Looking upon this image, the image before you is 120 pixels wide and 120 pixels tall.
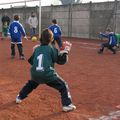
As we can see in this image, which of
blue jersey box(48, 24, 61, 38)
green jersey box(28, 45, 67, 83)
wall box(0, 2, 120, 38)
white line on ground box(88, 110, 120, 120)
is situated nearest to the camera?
white line on ground box(88, 110, 120, 120)

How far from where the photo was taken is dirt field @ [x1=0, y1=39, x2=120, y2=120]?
6.55 meters

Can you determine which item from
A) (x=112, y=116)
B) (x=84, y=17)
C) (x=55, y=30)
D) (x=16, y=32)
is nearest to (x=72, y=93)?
(x=112, y=116)

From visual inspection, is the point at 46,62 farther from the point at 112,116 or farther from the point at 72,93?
the point at 72,93

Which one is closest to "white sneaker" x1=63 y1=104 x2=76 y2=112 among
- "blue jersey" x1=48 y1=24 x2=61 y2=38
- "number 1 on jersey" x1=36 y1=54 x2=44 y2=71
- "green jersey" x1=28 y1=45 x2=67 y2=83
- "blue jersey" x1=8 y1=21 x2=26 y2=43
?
"green jersey" x1=28 y1=45 x2=67 y2=83

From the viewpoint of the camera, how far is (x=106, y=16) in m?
25.4

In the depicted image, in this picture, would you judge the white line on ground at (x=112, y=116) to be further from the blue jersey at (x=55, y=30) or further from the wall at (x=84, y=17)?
the wall at (x=84, y=17)

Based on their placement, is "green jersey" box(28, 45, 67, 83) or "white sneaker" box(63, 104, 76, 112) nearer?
"green jersey" box(28, 45, 67, 83)

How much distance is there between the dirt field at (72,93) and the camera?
21.5ft

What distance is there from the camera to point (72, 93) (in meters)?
8.12

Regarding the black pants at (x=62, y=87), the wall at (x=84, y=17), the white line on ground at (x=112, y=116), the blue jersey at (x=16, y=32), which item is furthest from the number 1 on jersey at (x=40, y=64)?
the wall at (x=84, y=17)

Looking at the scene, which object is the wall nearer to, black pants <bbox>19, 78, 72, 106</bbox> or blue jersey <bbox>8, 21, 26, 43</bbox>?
Result: blue jersey <bbox>8, 21, 26, 43</bbox>

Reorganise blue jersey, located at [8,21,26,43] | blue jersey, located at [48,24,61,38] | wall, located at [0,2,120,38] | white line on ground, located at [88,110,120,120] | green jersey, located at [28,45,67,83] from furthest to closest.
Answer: wall, located at [0,2,120,38], blue jersey, located at [48,24,61,38], blue jersey, located at [8,21,26,43], green jersey, located at [28,45,67,83], white line on ground, located at [88,110,120,120]

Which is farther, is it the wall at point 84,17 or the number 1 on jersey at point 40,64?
the wall at point 84,17

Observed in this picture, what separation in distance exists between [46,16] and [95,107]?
80.8ft
